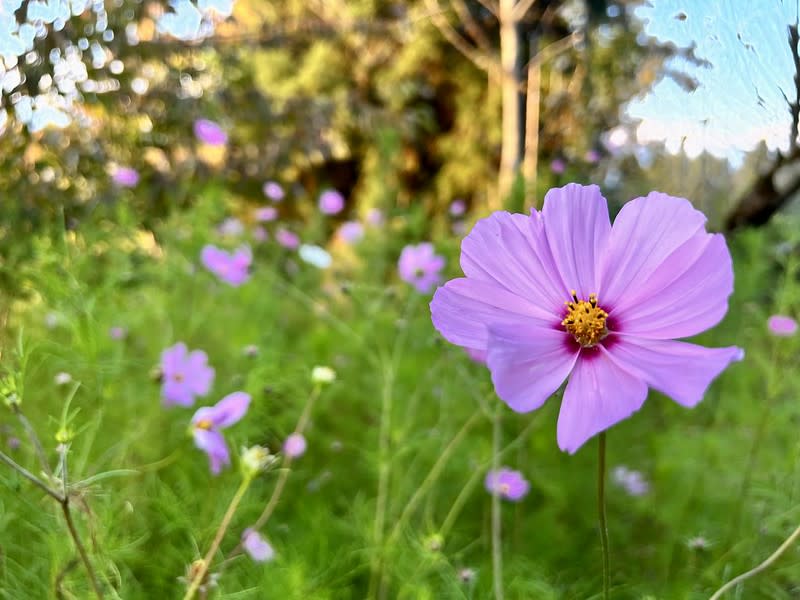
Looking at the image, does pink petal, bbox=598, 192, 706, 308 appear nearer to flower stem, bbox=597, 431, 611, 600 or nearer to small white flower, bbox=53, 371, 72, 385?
flower stem, bbox=597, 431, 611, 600

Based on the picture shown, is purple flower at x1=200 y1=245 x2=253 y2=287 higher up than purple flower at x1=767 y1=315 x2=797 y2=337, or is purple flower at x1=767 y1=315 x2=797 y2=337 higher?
purple flower at x1=200 y1=245 x2=253 y2=287

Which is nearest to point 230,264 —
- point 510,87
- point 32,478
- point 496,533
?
point 496,533

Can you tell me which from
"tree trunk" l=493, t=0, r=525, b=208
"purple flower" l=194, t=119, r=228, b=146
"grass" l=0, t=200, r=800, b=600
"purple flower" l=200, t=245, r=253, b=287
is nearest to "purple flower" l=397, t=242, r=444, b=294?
"grass" l=0, t=200, r=800, b=600

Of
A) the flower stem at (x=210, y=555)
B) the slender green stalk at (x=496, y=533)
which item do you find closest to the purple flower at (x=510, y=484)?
the slender green stalk at (x=496, y=533)

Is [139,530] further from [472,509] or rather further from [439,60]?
[439,60]

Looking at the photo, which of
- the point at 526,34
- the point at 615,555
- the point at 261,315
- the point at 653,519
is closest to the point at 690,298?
the point at 615,555

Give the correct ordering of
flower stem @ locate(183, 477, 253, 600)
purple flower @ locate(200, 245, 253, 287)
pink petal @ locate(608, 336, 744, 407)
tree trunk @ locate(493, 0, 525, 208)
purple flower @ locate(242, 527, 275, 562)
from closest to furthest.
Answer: pink petal @ locate(608, 336, 744, 407), flower stem @ locate(183, 477, 253, 600), purple flower @ locate(242, 527, 275, 562), purple flower @ locate(200, 245, 253, 287), tree trunk @ locate(493, 0, 525, 208)

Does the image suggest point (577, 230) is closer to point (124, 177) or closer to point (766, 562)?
point (766, 562)

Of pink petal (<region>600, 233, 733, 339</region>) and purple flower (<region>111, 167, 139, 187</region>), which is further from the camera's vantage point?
purple flower (<region>111, 167, 139, 187</region>)
